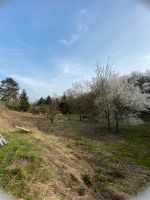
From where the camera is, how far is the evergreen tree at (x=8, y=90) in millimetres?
40281

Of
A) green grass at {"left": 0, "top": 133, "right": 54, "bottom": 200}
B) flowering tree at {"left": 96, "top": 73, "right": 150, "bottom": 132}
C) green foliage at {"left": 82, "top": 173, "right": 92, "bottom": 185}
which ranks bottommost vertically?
green foliage at {"left": 82, "top": 173, "right": 92, "bottom": 185}

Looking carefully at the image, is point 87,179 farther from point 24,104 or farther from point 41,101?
point 41,101

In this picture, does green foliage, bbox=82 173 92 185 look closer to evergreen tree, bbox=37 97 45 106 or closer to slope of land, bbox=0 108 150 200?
slope of land, bbox=0 108 150 200

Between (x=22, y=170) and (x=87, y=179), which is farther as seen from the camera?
(x=87, y=179)

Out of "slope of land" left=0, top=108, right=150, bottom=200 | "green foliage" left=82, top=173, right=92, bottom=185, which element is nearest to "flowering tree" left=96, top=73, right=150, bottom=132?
"slope of land" left=0, top=108, right=150, bottom=200

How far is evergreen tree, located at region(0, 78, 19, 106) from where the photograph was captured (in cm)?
4028

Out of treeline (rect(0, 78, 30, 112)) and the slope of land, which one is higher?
treeline (rect(0, 78, 30, 112))

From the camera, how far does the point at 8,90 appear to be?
133 ft

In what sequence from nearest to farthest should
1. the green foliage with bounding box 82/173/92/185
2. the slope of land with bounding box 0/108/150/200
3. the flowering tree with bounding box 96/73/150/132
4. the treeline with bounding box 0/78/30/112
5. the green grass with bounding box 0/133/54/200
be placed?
the green grass with bounding box 0/133/54/200
the slope of land with bounding box 0/108/150/200
the green foliage with bounding box 82/173/92/185
the flowering tree with bounding box 96/73/150/132
the treeline with bounding box 0/78/30/112

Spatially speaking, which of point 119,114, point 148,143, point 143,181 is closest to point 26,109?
point 119,114

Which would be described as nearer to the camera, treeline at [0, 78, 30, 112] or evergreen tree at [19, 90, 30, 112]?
evergreen tree at [19, 90, 30, 112]

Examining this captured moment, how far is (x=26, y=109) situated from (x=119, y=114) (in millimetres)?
20480

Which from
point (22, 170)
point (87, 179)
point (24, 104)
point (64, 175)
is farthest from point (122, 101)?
point (24, 104)

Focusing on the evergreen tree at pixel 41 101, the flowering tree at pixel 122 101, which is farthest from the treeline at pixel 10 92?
the flowering tree at pixel 122 101
